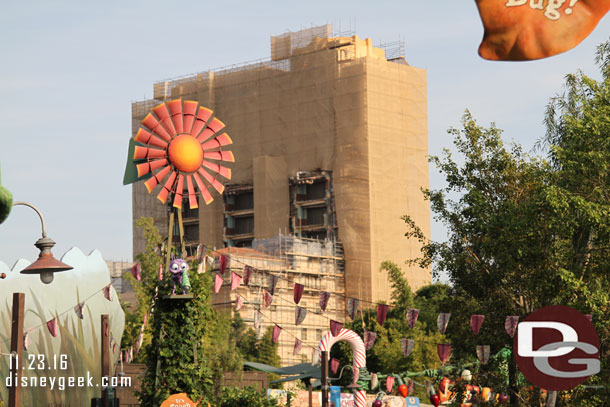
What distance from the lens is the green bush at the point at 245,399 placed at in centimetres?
2875

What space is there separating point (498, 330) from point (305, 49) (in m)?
69.3

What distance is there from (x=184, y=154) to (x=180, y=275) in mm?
3813

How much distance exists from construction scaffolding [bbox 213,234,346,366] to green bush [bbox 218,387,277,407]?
49523 millimetres

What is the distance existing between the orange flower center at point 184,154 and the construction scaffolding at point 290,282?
54.5m

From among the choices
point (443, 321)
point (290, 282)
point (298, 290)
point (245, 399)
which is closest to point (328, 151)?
point (290, 282)

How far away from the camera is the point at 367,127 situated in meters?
88.4

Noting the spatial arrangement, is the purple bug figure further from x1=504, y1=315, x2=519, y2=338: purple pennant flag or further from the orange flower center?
x1=504, y1=315, x2=519, y2=338: purple pennant flag

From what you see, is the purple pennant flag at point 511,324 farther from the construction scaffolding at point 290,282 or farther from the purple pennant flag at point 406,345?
the construction scaffolding at point 290,282

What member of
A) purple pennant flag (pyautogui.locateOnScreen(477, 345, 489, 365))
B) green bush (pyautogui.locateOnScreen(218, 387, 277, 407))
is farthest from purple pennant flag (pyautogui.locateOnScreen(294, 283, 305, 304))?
purple pennant flag (pyautogui.locateOnScreen(477, 345, 489, 365))

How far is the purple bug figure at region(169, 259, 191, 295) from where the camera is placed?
22.5 metres

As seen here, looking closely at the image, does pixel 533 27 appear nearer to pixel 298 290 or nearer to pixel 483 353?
pixel 483 353

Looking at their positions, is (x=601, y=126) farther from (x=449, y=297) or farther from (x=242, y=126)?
(x=242, y=126)

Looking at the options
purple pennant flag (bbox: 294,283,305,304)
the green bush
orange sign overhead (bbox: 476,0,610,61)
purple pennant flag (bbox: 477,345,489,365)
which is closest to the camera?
orange sign overhead (bbox: 476,0,610,61)

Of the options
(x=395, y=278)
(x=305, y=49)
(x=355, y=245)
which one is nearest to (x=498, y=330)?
(x=395, y=278)
